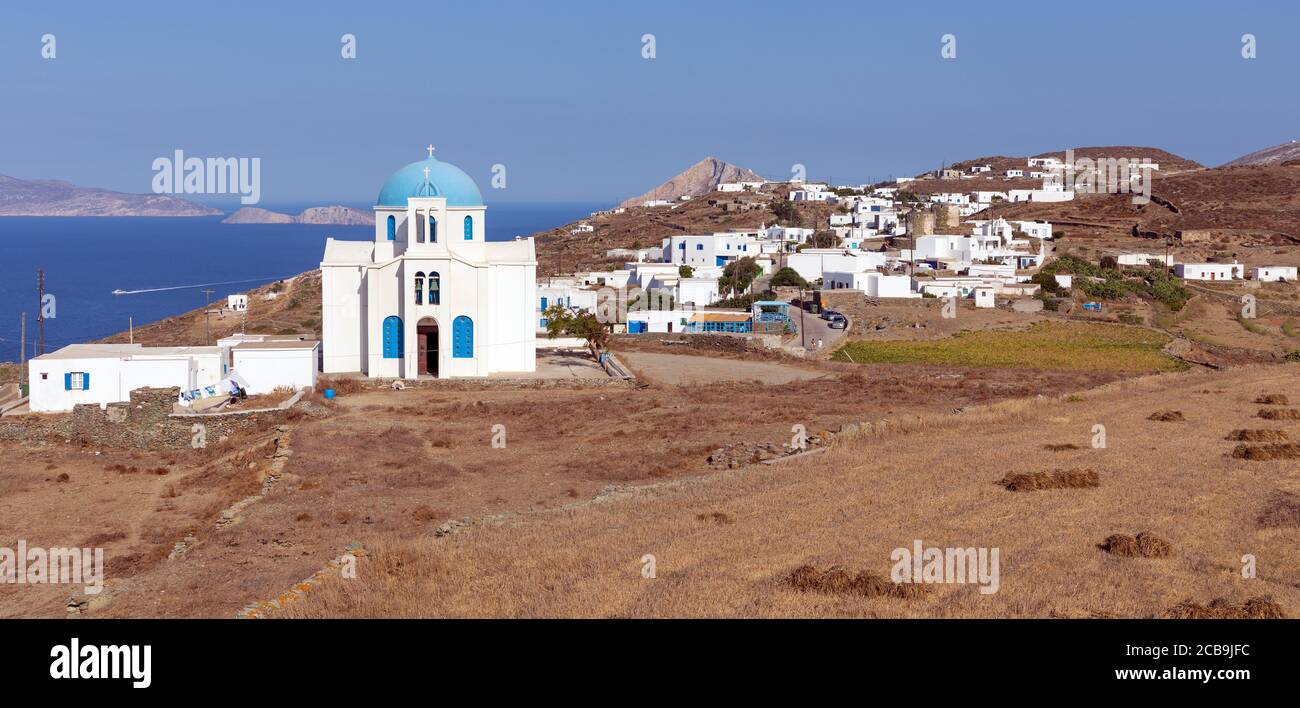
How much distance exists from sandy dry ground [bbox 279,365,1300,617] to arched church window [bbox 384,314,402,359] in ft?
56.2

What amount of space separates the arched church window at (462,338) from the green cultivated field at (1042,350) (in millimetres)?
13012

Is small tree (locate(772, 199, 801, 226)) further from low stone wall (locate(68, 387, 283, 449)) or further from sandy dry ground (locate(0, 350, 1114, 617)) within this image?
low stone wall (locate(68, 387, 283, 449))

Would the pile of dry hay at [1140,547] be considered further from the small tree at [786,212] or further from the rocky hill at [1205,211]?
the small tree at [786,212]

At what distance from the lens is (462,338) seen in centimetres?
3356

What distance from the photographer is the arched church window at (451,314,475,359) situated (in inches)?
1318

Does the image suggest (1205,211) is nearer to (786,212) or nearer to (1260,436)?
(786,212)

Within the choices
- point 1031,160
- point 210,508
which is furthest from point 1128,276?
point 1031,160

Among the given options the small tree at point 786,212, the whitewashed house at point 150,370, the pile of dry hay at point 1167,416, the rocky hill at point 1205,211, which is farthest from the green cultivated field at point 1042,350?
the small tree at point 786,212

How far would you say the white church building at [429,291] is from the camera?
33281mm

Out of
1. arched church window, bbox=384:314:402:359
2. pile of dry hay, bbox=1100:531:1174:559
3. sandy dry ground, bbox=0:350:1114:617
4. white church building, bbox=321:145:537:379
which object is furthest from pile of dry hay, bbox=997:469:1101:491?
arched church window, bbox=384:314:402:359

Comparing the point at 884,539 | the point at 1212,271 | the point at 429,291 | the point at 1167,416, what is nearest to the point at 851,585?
the point at 884,539

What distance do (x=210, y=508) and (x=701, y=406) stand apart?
12.3 metres
